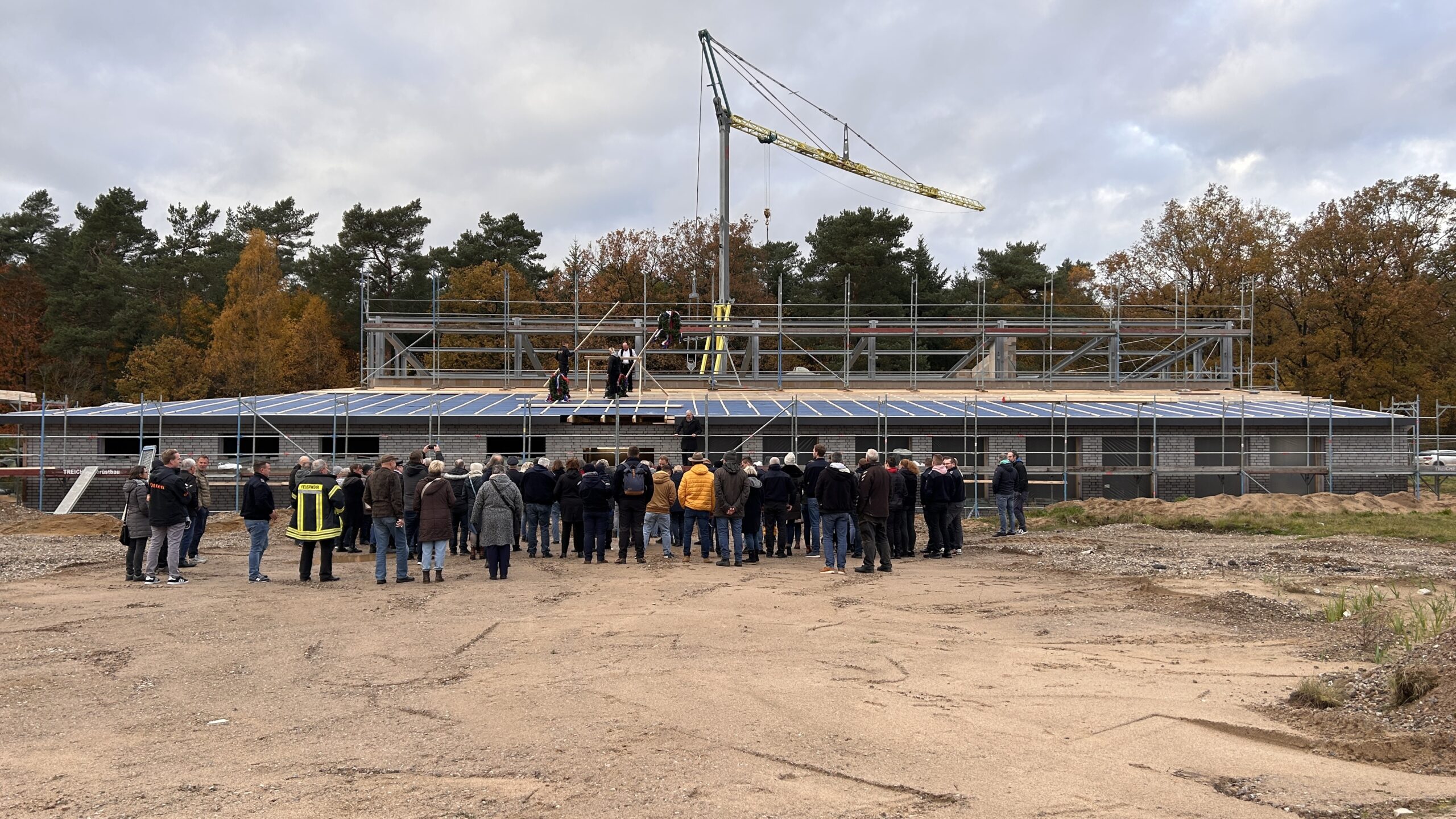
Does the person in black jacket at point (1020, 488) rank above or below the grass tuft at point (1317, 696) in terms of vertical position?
above

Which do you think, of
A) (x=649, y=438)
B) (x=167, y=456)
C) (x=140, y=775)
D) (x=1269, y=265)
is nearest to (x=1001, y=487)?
(x=649, y=438)

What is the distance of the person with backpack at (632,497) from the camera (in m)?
15.2

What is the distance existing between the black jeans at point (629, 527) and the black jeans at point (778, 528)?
1889 millimetres

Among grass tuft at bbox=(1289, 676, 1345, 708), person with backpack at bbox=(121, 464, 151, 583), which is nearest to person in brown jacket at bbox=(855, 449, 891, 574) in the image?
grass tuft at bbox=(1289, 676, 1345, 708)

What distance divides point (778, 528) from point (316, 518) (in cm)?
693

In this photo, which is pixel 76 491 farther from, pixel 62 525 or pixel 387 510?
pixel 387 510

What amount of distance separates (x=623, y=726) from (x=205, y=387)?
4229 cm

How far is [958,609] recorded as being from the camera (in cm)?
1151

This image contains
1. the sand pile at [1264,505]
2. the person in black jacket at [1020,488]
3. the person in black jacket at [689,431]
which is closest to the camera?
the person in black jacket at [1020,488]

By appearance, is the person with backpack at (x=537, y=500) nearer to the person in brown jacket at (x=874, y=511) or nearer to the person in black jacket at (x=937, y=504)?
the person in brown jacket at (x=874, y=511)

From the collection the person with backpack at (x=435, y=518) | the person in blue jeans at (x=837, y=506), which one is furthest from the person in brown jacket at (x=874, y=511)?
the person with backpack at (x=435, y=518)

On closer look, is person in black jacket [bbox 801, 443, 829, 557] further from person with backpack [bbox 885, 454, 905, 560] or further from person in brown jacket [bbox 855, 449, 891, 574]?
person with backpack [bbox 885, 454, 905, 560]

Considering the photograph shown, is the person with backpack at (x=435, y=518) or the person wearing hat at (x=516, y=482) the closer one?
the person with backpack at (x=435, y=518)

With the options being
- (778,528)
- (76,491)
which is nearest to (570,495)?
(778,528)
